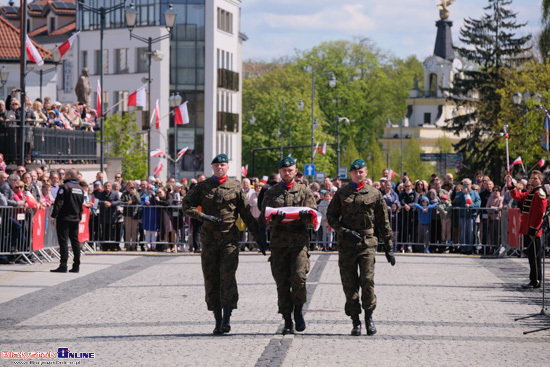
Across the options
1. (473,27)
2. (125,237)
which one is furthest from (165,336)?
(473,27)

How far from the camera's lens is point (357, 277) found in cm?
1275

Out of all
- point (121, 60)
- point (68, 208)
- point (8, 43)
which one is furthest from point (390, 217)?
point (121, 60)

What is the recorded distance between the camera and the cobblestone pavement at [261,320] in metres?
11.0

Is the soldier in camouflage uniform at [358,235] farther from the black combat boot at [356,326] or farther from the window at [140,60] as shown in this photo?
the window at [140,60]

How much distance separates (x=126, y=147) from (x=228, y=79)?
2519 cm

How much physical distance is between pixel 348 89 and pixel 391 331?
4083 inches

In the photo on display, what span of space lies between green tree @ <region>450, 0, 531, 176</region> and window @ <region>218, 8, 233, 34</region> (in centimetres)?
1768

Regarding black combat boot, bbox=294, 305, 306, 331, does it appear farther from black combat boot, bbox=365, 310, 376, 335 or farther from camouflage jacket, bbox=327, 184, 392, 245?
camouflage jacket, bbox=327, 184, 392, 245

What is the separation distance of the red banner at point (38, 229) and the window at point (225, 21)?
63019 millimetres

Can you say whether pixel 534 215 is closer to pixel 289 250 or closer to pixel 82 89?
pixel 289 250

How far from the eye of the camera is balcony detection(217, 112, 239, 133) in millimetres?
85556

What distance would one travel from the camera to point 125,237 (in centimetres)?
2812

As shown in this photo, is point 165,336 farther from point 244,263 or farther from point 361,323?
point 244,263

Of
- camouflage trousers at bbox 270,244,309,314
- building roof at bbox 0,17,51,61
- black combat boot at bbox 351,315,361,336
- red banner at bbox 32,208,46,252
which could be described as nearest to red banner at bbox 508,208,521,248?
red banner at bbox 32,208,46,252
